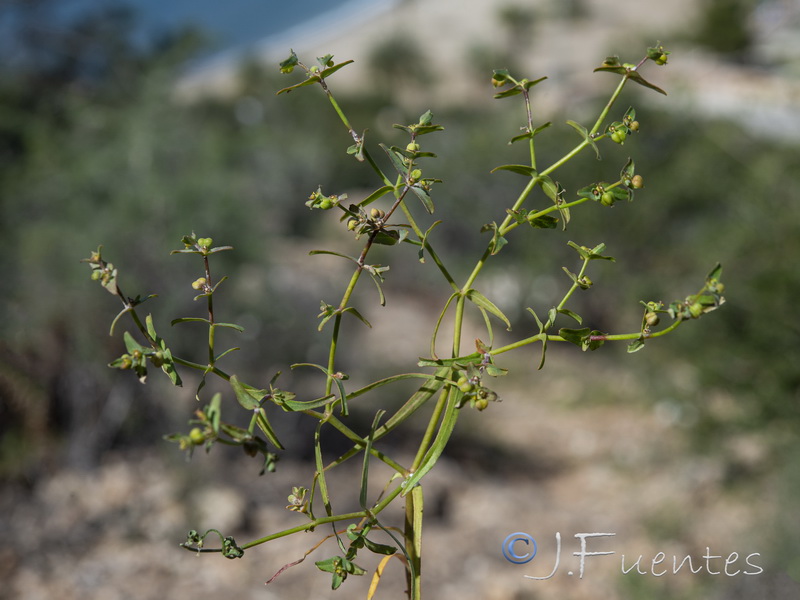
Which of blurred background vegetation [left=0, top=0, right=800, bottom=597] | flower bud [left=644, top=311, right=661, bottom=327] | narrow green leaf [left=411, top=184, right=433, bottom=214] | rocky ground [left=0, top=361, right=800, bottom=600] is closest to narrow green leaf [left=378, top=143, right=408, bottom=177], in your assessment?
narrow green leaf [left=411, top=184, right=433, bottom=214]

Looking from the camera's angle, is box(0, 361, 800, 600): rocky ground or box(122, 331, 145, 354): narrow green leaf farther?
box(0, 361, 800, 600): rocky ground

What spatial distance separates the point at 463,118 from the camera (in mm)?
13680

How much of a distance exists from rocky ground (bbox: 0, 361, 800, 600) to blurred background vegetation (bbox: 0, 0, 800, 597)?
23 centimetres

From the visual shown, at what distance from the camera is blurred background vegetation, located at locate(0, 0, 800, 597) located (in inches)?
174

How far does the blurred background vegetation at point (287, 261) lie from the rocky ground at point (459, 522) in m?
0.23

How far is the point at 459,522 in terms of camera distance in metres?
4.61

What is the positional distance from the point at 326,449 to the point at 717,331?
7.99 ft

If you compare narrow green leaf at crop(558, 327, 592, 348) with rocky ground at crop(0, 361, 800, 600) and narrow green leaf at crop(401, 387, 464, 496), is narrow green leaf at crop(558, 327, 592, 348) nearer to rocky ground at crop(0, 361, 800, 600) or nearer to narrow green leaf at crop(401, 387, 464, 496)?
narrow green leaf at crop(401, 387, 464, 496)

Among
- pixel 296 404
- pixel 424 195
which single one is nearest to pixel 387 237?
pixel 424 195

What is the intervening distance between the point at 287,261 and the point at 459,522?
498 cm

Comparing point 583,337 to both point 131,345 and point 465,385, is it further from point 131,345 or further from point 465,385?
point 131,345

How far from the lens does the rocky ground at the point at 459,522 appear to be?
349 centimetres

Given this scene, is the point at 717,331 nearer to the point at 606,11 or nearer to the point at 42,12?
the point at 42,12

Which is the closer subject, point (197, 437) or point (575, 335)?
point (197, 437)
